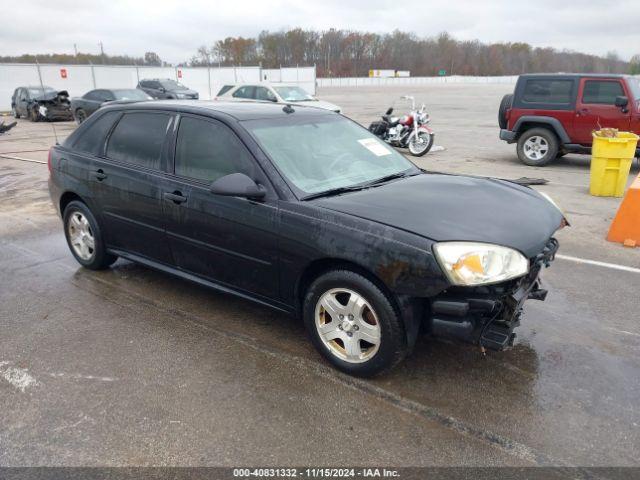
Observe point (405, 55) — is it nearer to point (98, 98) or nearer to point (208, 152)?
point (98, 98)

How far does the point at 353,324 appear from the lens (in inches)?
125

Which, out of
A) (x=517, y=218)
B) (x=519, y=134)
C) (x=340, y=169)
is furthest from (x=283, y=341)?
(x=519, y=134)

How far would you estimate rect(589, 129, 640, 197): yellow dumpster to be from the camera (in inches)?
318

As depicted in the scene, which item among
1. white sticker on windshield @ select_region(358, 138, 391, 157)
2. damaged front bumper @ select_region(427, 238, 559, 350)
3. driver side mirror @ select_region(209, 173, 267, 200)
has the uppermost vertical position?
white sticker on windshield @ select_region(358, 138, 391, 157)

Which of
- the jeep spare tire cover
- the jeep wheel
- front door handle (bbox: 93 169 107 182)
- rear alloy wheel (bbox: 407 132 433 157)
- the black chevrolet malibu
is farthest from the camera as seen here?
rear alloy wheel (bbox: 407 132 433 157)

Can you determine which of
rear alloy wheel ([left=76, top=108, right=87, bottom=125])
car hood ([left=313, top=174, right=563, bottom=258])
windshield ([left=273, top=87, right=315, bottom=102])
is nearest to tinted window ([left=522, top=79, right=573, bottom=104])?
car hood ([left=313, top=174, right=563, bottom=258])

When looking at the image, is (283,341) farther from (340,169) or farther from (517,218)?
(517,218)

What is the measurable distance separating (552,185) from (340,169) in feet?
22.0

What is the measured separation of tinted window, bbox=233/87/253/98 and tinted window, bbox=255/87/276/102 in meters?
0.24

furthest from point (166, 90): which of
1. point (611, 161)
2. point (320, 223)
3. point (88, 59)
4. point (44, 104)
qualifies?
A: point (88, 59)

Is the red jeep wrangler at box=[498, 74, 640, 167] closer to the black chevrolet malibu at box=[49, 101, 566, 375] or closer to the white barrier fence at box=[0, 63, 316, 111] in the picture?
the black chevrolet malibu at box=[49, 101, 566, 375]

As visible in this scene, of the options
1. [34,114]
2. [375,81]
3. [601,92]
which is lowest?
[375,81]

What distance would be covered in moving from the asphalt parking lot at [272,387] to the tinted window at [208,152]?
1169mm

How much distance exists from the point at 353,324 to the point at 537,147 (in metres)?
9.55
